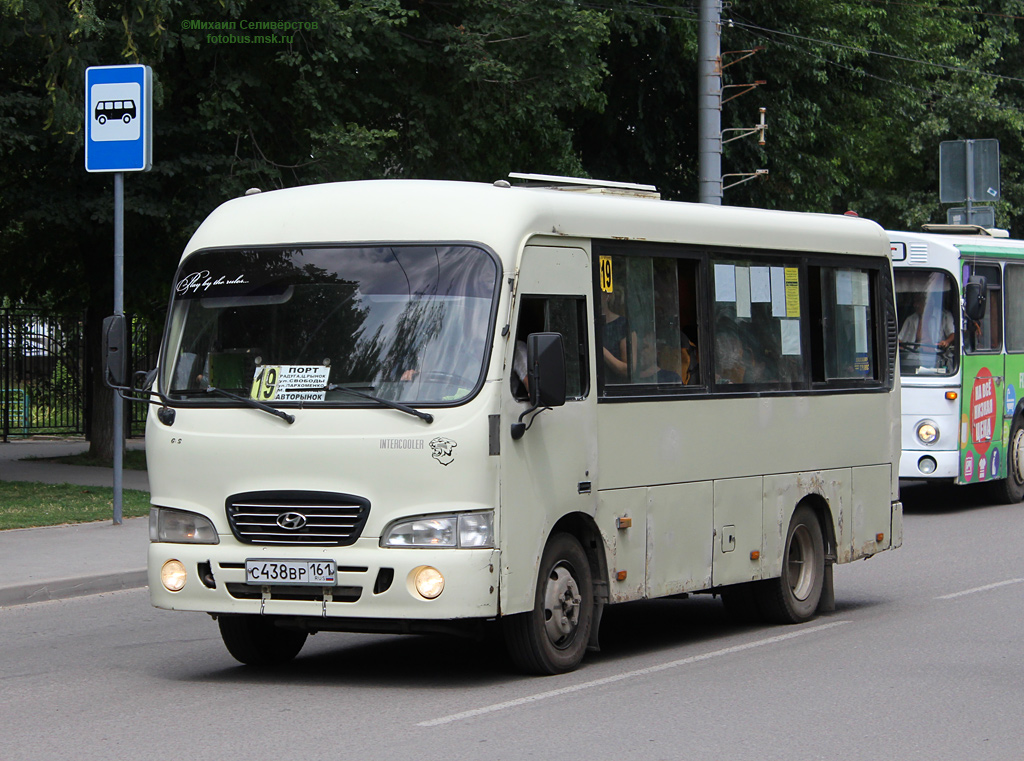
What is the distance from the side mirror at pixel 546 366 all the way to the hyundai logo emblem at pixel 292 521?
1.33 m

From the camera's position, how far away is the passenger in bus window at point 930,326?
1888 cm

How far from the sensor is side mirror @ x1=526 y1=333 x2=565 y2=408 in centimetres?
809

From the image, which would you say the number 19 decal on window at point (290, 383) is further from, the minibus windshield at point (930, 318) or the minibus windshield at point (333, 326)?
the minibus windshield at point (930, 318)

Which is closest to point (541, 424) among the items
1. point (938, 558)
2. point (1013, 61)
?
point (938, 558)

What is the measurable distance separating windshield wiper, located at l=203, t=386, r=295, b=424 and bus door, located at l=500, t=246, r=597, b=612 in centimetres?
110

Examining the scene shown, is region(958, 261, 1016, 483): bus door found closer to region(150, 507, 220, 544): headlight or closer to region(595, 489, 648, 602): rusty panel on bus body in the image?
region(595, 489, 648, 602): rusty panel on bus body

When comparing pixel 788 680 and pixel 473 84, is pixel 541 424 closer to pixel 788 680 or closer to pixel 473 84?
pixel 788 680

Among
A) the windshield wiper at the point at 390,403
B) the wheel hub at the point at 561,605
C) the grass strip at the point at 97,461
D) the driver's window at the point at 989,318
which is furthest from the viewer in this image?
the grass strip at the point at 97,461

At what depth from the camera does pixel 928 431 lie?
1888 cm

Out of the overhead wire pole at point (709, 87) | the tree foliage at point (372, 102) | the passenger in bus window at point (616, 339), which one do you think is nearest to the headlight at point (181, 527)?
the passenger in bus window at point (616, 339)

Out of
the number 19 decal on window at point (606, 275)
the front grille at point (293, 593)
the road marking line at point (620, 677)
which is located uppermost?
the number 19 decal on window at point (606, 275)

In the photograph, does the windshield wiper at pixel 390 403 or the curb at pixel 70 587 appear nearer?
the windshield wiper at pixel 390 403

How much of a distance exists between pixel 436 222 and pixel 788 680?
9.82 ft

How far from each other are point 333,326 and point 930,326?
11.9 meters
